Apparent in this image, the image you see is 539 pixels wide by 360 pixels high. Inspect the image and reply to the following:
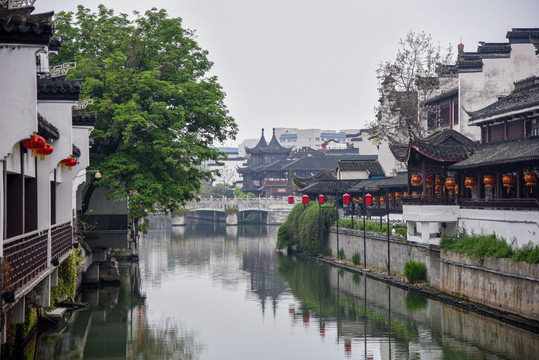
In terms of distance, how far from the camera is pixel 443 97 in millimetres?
43812

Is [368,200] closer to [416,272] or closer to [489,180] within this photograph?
[416,272]

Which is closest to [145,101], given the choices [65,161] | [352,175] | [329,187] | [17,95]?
[65,161]

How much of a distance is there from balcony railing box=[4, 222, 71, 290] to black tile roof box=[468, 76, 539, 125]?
1795 cm

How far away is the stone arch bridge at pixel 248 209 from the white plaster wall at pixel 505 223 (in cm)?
5769

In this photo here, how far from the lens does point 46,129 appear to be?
16.0 meters

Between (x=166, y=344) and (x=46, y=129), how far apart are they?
27.8 ft

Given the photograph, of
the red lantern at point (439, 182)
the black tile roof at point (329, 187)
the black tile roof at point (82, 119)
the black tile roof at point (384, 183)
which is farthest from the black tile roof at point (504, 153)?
the black tile roof at point (329, 187)

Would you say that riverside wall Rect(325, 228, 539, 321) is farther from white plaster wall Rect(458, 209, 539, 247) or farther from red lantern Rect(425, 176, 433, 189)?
red lantern Rect(425, 176, 433, 189)

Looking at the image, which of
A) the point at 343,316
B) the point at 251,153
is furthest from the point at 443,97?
the point at 251,153

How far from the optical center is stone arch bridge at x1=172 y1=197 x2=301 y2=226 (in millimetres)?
89875

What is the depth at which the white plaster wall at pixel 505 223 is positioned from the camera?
22.2m

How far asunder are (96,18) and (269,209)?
191ft

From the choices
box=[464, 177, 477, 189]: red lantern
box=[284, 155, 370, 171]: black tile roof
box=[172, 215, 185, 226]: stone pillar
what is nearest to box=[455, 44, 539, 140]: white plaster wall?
box=[464, 177, 477, 189]: red lantern

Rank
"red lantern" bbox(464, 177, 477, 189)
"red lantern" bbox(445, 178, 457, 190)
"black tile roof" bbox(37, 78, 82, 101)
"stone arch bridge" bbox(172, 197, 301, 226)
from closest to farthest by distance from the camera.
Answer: "black tile roof" bbox(37, 78, 82, 101) → "red lantern" bbox(464, 177, 477, 189) → "red lantern" bbox(445, 178, 457, 190) → "stone arch bridge" bbox(172, 197, 301, 226)
